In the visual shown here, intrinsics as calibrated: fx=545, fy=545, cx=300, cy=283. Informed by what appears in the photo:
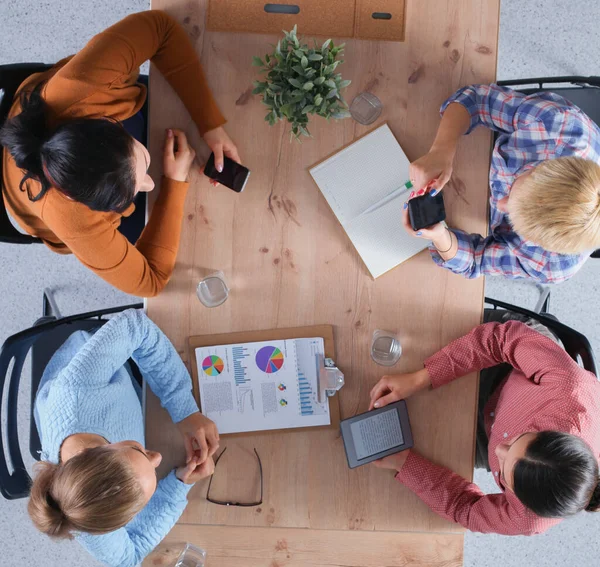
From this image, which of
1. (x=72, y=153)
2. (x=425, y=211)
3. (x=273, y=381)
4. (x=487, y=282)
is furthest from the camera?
(x=487, y=282)

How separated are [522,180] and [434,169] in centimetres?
21

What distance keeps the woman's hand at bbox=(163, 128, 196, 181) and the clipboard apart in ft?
1.34

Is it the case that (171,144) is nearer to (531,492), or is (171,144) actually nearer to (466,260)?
(466,260)

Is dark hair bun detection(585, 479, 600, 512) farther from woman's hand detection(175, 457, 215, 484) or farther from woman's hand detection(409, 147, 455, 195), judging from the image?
woman's hand detection(175, 457, 215, 484)

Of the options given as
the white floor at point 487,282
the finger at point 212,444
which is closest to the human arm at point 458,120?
the finger at point 212,444

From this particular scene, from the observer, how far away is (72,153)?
1.05 metres

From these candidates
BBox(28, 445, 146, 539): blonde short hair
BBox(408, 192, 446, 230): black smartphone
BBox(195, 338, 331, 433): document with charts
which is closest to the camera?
BBox(28, 445, 146, 539): blonde short hair

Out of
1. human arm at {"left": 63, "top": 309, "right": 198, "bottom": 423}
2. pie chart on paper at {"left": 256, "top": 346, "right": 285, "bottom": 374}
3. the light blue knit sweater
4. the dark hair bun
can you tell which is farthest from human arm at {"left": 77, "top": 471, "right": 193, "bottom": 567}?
the dark hair bun

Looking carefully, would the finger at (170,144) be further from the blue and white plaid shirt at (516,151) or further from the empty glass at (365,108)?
the blue and white plaid shirt at (516,151)

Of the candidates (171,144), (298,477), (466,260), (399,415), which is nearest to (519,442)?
(399,415)

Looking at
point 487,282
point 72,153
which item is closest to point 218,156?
point 72,153

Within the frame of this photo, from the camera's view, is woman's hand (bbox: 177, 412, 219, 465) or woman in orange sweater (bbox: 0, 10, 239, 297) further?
woman's hand (bbox: 177, 412, 219, 465)

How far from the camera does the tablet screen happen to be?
4.36 ft

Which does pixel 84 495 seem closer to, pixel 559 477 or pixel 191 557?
pixel 191 557
